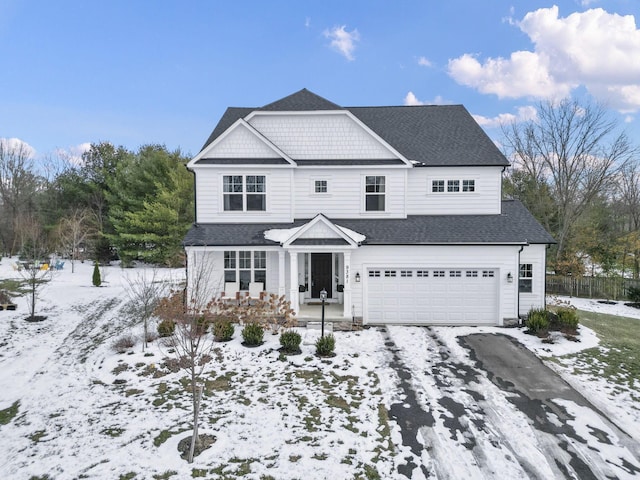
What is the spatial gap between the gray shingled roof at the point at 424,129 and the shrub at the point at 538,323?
580 centimetres

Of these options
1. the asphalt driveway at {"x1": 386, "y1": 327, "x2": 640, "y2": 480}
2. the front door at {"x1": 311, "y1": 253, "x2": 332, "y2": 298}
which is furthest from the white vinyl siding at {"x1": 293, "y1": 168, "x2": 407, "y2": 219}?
the asphalt driveway at {"x1": 386, "y1": 327, "x2": 640, "y2": 480}

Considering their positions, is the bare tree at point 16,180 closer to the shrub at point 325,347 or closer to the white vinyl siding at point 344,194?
the white vinyl siding at point 344,194

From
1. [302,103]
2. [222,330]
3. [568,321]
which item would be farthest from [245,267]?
[568,321]

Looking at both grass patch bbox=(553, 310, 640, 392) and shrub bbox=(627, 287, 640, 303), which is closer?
grass patch bbox=(553, 310, 640, 392)

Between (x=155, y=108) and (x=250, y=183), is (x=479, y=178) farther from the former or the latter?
(x=155, y=108)

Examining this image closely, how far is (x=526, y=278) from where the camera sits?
1351cm

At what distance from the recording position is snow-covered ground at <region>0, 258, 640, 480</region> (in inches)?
217

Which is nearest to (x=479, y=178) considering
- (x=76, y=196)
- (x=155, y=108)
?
(x=155, y=108)

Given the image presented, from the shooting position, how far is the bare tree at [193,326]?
611 cm

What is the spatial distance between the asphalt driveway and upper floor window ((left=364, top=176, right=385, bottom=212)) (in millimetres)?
6538

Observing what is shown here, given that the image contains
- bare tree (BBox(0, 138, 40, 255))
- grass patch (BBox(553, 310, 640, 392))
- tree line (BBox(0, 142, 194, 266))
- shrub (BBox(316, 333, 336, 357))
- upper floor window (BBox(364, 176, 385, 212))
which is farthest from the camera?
bare tree (BBox(0, 138, 40, 255))

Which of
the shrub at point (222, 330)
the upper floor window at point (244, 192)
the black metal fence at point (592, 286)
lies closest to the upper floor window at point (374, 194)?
the upper floor window at point (244, 192)

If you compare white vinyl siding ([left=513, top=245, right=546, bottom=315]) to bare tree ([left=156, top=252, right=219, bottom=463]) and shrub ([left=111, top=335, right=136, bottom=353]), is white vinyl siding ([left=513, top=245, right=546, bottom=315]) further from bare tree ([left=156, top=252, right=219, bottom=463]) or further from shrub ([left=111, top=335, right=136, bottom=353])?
shrub ([left=111, top=335, right=136, bottom=353])

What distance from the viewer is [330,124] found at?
14586 mm
